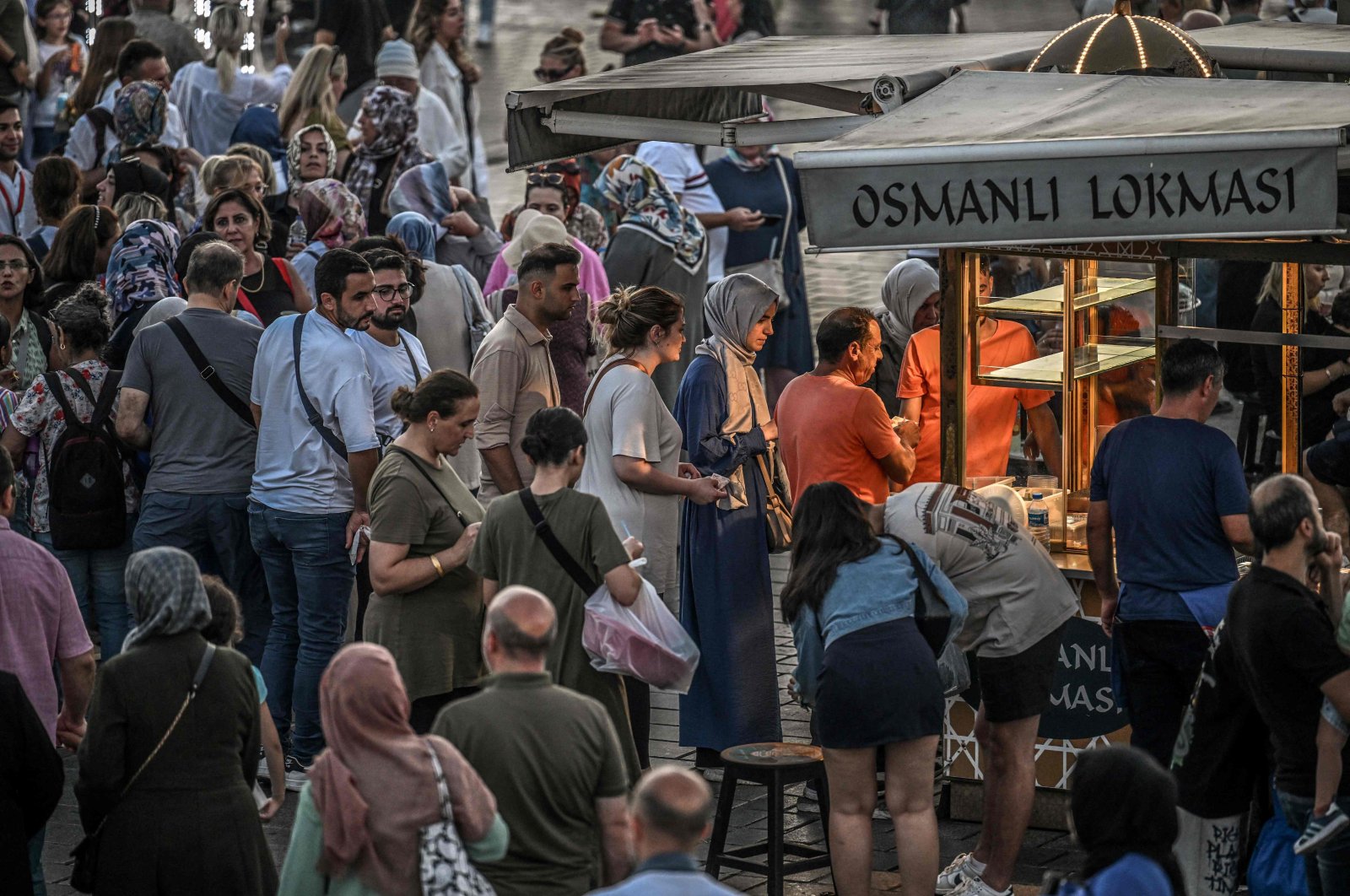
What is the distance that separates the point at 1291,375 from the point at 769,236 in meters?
5.12

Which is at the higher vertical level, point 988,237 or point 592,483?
point 988,237

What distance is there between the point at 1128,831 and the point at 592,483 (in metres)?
3.67

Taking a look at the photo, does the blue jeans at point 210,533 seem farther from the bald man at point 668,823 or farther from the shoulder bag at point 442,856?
the bald man at point 668,823

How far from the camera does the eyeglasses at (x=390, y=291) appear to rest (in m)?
7.75

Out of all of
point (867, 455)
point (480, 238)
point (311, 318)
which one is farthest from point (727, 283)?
point (480, 238)

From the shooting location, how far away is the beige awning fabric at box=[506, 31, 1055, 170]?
7539 millimetres

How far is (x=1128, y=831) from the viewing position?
420cm

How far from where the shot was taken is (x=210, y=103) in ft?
44.8

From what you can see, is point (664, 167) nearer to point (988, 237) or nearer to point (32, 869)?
point (988, 237)

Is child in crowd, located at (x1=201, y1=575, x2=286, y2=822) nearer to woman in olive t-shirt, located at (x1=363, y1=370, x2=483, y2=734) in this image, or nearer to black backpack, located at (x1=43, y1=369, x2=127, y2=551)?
woman in olive t-shirt, located at (x1=363, y1=370, x2=483, y2=734)

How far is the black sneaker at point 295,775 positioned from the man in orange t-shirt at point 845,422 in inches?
85.8

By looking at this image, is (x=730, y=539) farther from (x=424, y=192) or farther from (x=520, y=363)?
(x=424, y=192)

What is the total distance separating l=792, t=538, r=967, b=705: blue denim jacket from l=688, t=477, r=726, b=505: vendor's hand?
145 cm

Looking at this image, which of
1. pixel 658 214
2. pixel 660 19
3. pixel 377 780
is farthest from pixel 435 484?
pixel 660 19
